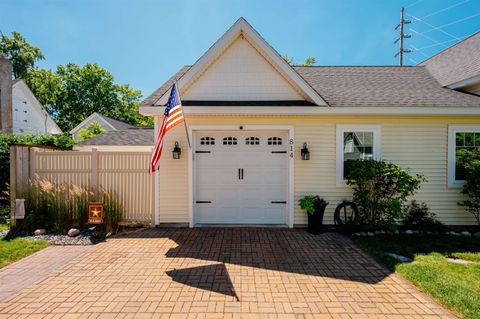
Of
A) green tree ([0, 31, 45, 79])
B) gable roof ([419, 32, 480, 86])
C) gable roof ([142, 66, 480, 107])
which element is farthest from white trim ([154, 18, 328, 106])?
green tree ([0, 31, 45, 79])

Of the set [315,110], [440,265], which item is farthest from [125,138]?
[440,265]

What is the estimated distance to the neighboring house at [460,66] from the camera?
24.0ft

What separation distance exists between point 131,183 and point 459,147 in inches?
346

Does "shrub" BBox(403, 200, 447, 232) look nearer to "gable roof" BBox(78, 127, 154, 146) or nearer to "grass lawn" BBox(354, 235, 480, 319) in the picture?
"grass lawn" BBox(354, 235, 480, 319)

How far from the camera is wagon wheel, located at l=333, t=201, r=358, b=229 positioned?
20.9ft

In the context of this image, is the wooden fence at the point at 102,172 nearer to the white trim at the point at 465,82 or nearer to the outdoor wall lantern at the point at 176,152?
the outdoor wall lantern at the point at 176,152

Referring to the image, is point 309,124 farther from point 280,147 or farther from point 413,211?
point 413,211

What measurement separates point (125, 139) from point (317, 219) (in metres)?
11.2

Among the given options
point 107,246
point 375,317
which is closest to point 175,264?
point 107,246

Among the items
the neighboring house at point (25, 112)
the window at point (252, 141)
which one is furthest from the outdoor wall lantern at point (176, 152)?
the neighboring house at point (25, 112)

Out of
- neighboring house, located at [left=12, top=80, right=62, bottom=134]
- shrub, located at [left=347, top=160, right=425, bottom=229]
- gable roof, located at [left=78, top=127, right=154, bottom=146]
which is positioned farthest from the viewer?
neighboring house, located at [left=12, top=80, right=62, bottom=134]

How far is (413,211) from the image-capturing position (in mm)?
6605

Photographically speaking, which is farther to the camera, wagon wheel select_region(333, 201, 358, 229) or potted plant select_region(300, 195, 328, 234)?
wagon wheel select_region(333, 201, 358, 229)

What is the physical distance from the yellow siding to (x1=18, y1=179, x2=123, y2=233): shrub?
4.13 ft
